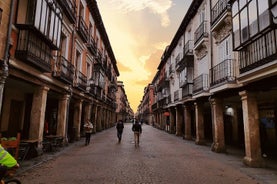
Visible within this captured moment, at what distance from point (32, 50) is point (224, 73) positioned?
30.3 feet

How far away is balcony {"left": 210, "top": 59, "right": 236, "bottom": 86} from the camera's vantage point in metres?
9.75

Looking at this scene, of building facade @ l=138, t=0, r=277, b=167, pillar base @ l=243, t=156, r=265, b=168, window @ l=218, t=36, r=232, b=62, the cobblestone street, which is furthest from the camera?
window @ l=218, t=36, r=232, b=62

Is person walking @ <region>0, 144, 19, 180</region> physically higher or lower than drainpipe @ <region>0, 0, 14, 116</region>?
lower

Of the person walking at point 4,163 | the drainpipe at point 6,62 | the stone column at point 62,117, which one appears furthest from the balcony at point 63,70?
the person walking at point 4,163

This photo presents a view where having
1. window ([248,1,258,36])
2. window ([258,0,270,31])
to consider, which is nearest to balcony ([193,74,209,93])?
window ([248,1,258,36])

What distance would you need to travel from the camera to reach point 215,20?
11.8 meters

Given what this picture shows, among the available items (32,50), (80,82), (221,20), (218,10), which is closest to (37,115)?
(32,50)

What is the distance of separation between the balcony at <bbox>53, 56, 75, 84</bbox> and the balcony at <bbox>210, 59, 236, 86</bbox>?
28.7 ft

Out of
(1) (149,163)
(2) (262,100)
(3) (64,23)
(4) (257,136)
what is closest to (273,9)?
(4) (257,136)

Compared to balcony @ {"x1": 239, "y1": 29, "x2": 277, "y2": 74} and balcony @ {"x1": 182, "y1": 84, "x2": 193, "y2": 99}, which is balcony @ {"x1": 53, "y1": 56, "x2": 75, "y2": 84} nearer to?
balcony @ {"x1": 239, "y1": 29, "x2": 277, "y2": 74}

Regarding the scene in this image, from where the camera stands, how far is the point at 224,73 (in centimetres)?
1055

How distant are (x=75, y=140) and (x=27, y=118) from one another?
13.1ft

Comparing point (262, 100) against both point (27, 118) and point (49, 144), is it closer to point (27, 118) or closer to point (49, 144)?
point (49, 144)

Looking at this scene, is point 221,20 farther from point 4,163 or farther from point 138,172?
point 4,163
